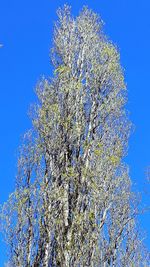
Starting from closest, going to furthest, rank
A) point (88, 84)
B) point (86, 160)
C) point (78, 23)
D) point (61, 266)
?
point (61, 266) < point (86, 160) < point (88, 84) < point (78, 23)

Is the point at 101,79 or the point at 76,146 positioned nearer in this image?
the point at 76,146

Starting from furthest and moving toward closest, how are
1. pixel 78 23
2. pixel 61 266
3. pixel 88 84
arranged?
pixel 78 23 < pixel 88 84 < pixel 61 266

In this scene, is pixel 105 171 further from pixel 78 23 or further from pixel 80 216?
pixel 78 23

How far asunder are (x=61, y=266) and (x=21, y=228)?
2.44 metres

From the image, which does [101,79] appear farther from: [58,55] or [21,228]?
[21,228]

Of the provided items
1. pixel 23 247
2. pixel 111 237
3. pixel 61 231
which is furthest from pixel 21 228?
pixel 111 237

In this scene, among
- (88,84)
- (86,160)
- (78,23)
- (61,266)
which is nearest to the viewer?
(61,266)

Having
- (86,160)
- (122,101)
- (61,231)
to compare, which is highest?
(122,101)

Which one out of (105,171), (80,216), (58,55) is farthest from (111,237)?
(58,55)

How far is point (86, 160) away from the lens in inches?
479

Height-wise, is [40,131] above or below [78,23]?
below

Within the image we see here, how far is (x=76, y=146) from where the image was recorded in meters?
12.3

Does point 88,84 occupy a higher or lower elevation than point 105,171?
higher

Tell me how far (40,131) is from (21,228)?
95.0 inches
